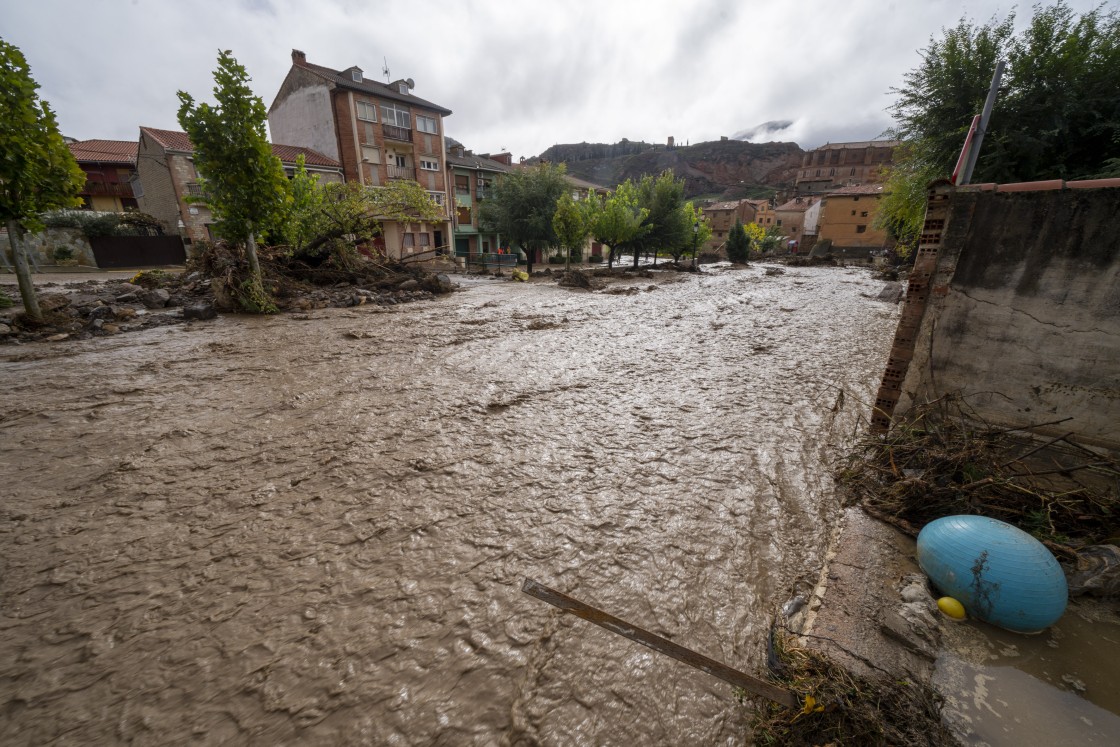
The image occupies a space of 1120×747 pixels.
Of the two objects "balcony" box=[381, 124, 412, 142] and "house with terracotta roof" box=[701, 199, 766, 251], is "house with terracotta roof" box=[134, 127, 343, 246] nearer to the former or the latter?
"balcony" box=[381, 124, 412, 142]

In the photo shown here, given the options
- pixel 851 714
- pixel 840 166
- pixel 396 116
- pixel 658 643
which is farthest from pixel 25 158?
pixel 840 166

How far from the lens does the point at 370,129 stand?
1089 inches

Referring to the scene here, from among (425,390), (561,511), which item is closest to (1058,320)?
(561,511)

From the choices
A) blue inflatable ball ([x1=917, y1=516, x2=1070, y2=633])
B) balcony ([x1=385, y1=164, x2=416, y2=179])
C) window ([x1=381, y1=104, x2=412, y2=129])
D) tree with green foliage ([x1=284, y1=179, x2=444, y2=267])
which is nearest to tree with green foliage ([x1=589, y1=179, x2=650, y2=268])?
tree with green foliage ([x1=284, y1=179, x2=444, y2=267])

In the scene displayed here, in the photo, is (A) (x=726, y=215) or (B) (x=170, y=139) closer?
(B) (x=170, y=139)

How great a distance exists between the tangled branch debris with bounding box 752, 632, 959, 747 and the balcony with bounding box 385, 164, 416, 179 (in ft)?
110

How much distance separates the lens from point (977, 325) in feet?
11.3

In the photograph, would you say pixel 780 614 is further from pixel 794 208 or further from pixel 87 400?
pixel 794 208

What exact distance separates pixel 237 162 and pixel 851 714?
13.9m

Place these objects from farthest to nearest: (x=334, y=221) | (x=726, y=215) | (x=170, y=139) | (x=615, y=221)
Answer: (x=726, y=215) → (x=615, y=221) → (x=170, y=139) → (x=334, y=221)

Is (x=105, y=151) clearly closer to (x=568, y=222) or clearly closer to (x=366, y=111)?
(x=366, y=111)

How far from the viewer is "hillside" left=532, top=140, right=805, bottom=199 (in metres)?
98.3

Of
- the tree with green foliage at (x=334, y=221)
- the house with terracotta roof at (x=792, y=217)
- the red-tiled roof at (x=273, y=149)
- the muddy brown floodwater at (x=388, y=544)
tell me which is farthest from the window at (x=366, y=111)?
the house with terracotta roof at (x=792, y=217)

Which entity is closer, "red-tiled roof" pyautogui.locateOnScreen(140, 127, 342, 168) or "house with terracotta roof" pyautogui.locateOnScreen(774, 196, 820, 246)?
"red-tiled roof" pyautogui.locateOnScreen(140, 127, 342, 168)
